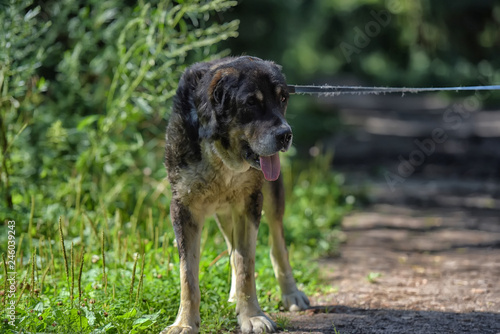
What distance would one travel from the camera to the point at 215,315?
4.19 m

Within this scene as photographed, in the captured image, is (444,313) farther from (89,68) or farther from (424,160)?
(424,160)

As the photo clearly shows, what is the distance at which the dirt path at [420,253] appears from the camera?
172 inches

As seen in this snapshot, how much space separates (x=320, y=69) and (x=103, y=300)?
121ft

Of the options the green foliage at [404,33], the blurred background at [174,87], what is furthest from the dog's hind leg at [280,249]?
the green foliage at [404,33]

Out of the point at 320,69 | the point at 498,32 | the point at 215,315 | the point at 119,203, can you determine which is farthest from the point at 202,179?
the point at 320,69

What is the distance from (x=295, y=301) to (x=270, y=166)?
1.36 metres

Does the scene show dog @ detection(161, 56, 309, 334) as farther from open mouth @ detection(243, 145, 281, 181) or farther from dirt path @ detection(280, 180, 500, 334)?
dirt path @ detection(280, 180, 500, 334)

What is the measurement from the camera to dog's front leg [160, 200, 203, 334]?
3912 millimetres

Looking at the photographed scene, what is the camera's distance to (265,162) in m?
3.73

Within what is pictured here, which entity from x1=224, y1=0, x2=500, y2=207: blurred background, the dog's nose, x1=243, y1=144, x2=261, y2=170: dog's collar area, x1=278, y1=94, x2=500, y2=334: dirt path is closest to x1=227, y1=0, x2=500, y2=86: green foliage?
x1=224, y1=0, x2=500, y2=207: blurred background

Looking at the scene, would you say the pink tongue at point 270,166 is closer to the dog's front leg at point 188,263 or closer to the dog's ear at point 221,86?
the dog's ear at point 221,86

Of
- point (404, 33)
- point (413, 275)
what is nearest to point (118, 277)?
point (413, 275)

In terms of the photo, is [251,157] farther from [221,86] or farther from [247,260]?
[247,260]

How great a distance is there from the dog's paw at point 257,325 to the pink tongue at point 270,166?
943mm
